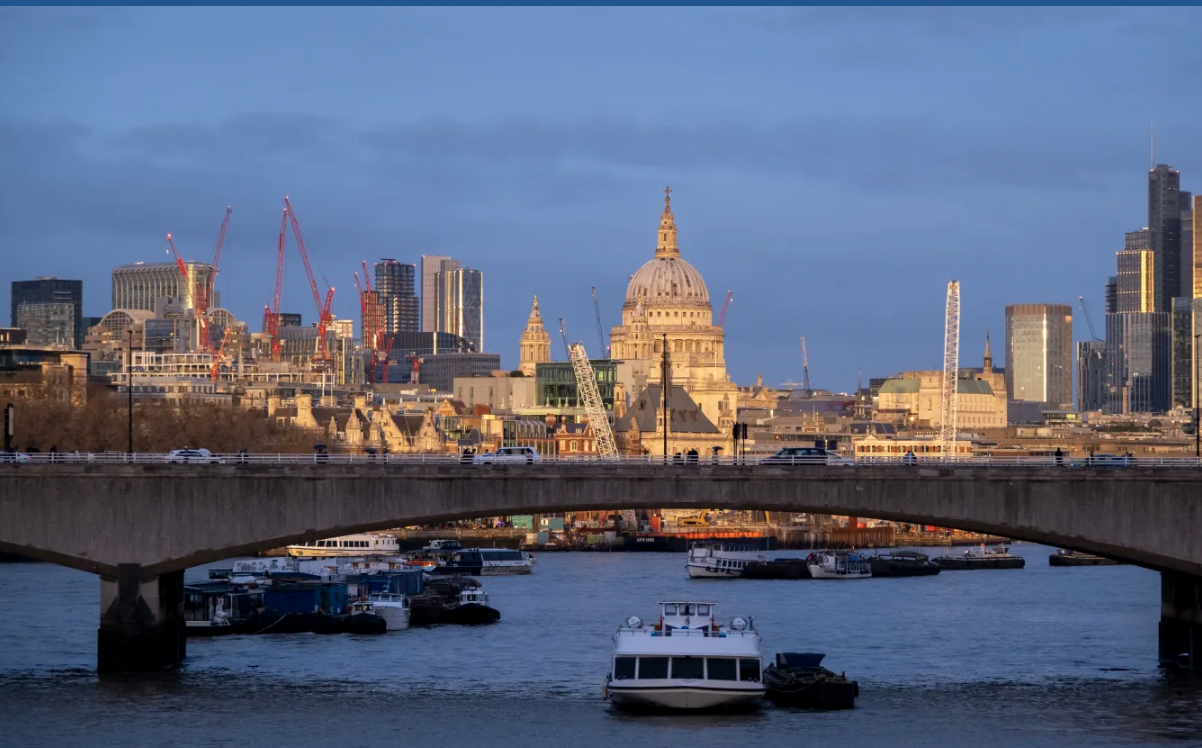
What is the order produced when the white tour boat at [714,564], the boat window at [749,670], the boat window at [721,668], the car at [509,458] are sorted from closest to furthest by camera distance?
the boat window at [721,668] → the boat window at [749,670] → the car at [509,458] → the white tour boat at [714,564]

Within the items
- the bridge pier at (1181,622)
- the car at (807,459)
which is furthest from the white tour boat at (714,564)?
the bridge pier at (1181,622)

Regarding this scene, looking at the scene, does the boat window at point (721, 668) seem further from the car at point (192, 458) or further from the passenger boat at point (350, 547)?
the passenger boat at point (350, 547)

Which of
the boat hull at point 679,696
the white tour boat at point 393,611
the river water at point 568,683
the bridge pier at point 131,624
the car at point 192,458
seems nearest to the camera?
the river water at point 568,683

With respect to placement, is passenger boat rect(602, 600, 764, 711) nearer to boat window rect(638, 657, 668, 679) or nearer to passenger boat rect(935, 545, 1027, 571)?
boat window rect(638, 657, 668, 679)

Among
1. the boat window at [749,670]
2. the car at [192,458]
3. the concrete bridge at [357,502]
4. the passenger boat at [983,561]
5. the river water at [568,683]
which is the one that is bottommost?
the river water at [568,683]

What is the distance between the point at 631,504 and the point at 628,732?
12964 millimetres

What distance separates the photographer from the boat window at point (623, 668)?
74375mm

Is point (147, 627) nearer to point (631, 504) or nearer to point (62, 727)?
point (62, 727)

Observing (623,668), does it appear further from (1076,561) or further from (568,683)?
(1076,561)

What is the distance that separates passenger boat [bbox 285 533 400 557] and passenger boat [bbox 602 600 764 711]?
271 ft

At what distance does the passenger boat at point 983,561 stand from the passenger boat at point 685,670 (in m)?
91.5

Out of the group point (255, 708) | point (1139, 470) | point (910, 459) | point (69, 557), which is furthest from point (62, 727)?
point (1139, 470)

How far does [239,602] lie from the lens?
10188 centimetres

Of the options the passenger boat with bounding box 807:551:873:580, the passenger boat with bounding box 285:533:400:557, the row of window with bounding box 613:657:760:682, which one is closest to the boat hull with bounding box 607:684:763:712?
the row of window with bounding box 613:657:760:682
